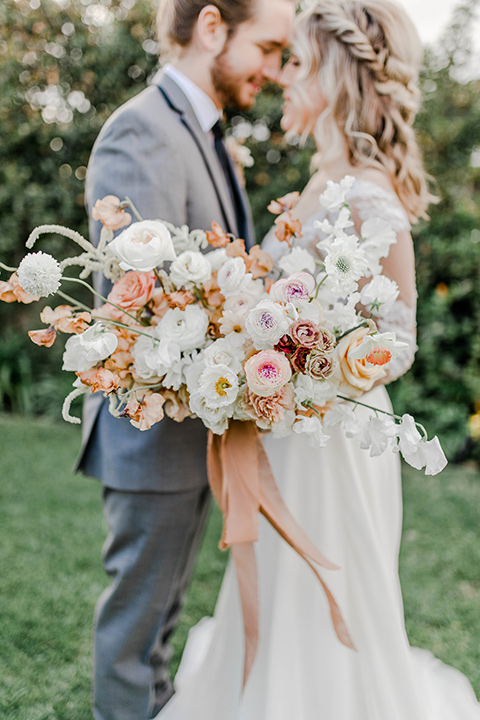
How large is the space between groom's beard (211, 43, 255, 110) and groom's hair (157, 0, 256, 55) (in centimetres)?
10

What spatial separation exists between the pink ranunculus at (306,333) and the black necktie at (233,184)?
3.60 ft

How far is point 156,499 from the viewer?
1.99 m

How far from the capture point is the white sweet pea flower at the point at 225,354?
1.43 meters

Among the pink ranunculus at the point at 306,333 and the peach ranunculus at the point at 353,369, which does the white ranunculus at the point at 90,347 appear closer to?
the pink ranunculus at the point at 306,333

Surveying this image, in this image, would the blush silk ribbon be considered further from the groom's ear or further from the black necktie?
the groom's ear

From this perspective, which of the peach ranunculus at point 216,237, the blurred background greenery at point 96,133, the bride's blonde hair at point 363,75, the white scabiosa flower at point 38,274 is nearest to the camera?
the white scabiosa flower at point 38,274

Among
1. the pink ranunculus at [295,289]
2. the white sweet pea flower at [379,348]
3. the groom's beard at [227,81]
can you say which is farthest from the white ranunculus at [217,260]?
the groom's beard at [227,81]

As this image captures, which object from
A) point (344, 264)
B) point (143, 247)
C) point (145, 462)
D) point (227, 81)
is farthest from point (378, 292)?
point (227, 81)

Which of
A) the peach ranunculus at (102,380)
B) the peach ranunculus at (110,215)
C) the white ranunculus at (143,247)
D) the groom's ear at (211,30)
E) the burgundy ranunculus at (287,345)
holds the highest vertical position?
the groom's ear at (211,30)

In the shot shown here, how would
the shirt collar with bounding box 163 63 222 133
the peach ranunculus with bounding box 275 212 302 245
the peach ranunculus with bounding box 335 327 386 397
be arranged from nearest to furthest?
the peach ranunculus with bounding box 335 327 386 397
the peach ranunculus with bounding box 275 212 302 245
the shirt collar with bounding box 163 63 222 133

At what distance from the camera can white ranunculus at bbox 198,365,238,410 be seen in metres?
1.39

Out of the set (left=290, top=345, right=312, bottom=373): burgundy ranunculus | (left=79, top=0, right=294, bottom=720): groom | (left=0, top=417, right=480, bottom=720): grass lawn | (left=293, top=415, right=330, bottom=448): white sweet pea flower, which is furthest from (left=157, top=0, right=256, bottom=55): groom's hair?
(left=0, top=417, right=480, bottom=720): grass lawn

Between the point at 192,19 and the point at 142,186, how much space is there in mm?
757

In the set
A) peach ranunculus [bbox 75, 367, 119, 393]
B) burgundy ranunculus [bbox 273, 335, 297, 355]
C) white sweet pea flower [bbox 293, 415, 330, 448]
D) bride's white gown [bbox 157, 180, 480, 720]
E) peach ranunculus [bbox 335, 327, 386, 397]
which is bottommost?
bride's white gown [bbox 157, 180, 480, 720]
